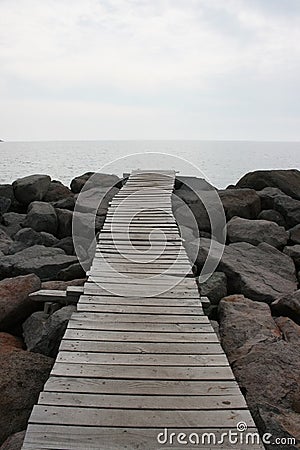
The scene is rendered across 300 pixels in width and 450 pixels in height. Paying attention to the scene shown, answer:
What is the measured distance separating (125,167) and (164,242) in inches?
239

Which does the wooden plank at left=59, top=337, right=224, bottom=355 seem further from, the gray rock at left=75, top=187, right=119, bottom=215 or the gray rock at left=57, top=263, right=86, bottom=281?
the gray rock at left=75, top=187, right=119, bottom=215

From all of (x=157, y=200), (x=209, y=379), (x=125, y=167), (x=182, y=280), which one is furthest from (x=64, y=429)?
(x=125, y=167)

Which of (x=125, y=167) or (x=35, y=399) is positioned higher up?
(x=125, y=167)

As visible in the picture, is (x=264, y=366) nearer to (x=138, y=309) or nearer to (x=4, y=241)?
(x=138, y=309)

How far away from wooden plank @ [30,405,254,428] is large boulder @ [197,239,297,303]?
344 cm

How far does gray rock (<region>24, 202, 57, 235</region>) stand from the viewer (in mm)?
9797

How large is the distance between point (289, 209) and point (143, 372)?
7640 millimetres

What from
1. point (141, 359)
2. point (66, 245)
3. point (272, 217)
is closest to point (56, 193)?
point (66, 245)

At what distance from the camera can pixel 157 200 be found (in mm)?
10305

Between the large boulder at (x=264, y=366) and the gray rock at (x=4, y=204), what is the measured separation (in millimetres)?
6948

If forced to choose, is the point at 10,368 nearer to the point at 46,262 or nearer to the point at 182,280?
the point at 182,280

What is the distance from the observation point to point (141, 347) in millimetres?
4504

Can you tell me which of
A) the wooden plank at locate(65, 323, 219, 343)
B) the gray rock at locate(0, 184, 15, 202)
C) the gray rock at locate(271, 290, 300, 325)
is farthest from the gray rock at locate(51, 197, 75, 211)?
the wooden plank at locate(65, 323, 219, 343)

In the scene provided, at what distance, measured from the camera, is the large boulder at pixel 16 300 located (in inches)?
239
